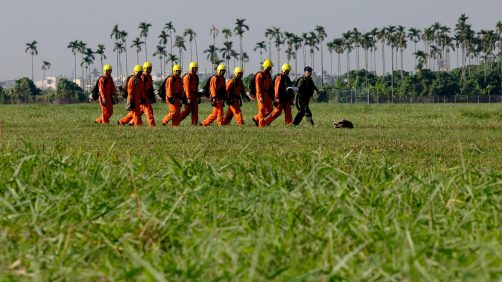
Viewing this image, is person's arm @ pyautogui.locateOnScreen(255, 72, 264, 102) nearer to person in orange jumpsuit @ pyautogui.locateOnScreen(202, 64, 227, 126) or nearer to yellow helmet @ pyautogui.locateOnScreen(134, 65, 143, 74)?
person in orange jumpsuit @ pyautogui.locateOnScreen(202, 64, 227, 126)

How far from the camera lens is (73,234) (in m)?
5.97

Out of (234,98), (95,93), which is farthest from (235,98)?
(95,93)

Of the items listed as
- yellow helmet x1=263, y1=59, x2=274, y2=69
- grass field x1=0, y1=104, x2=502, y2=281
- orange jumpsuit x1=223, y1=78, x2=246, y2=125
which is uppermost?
yellow helmet x1=263, y1=59, x2=274, y2=69

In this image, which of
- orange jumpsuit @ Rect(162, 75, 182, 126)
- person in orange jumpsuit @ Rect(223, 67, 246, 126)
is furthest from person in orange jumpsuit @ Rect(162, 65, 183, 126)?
person in orange jumpsuit @ Rect(223, 67, 246, 126)

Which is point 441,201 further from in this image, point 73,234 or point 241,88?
point 241,88

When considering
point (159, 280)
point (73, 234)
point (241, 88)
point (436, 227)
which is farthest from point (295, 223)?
point (241, 88)

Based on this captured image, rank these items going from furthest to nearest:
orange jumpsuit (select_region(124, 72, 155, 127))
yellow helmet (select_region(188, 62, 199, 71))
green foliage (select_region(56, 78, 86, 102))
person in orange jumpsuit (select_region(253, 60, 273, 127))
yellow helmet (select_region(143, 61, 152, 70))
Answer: green foliage (select_region(56, 78, 86, 102)) < yellow helmet (select_region(143, 61, 152, 70)) < yellow helmet (select_region(188, 62, 199, 71)) < orange jumpsuit (select_region(124, 72, 155, 127)) < person in orange jumpsuit (select_region(253, 60, 273, 127))

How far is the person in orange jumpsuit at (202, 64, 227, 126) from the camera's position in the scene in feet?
104

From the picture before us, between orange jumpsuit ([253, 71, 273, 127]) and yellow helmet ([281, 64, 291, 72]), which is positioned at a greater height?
yellow helmet ([281, 64, 291, 72])

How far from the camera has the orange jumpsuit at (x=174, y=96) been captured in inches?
1262

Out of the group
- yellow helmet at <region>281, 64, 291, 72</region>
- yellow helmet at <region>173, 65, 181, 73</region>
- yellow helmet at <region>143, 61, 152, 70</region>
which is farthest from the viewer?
yellow helmet at <region>143, 61, 152, 70</region>

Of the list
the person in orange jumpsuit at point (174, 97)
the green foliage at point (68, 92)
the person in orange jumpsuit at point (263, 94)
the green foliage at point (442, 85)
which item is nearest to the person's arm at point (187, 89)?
the person in orange jumpsuit at point (174, 97)

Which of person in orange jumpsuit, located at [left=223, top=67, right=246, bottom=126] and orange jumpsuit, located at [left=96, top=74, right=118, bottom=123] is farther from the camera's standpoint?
orange jumpsuit, located at [left=96, top=74, right=118, bottom=123]

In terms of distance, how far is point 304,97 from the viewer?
30.2m
